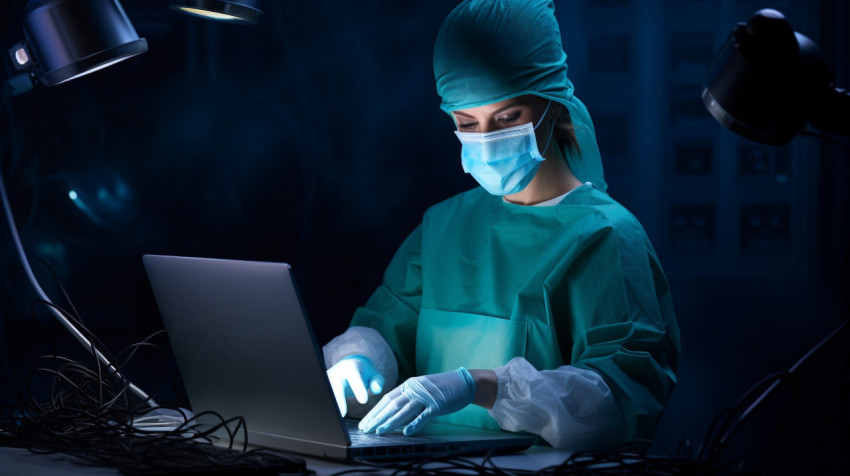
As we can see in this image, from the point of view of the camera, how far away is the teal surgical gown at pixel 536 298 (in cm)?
149

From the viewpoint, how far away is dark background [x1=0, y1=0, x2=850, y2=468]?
2049 mm

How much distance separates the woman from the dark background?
1.14ft

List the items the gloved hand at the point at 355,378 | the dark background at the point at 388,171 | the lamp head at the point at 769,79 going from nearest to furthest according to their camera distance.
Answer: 1. the lamp head at the point at 769,79
2. the gloved hand at the point at 355,378
3. the dark background at the point at 388,171

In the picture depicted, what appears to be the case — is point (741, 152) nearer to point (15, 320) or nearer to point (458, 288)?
point (458, 288)

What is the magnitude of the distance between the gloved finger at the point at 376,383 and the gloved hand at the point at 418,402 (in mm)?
207

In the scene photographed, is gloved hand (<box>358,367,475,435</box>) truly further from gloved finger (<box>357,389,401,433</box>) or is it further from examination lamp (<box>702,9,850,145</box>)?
examination lamp (<box>702,9,850,145</box>)

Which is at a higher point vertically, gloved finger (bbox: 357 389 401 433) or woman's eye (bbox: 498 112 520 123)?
woman's eye (bbox: 498 112 520 123)

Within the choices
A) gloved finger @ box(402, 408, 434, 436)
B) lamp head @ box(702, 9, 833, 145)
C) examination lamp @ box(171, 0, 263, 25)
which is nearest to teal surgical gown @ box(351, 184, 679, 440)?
gloved finger @ box(402, 408, 434, 436)

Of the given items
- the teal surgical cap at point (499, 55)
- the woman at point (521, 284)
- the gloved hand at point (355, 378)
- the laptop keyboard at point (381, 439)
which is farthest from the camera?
the teal surgical cap at point (499, 55)

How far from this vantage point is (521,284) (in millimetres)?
1696

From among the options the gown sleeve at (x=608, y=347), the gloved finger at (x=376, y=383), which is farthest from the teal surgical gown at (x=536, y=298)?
the gloved finger at (x=376, y=383)

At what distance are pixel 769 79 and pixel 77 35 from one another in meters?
1.11

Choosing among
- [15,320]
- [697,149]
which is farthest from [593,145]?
[15,320]

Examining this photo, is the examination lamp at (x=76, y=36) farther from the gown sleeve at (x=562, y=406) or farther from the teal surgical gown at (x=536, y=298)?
the gown sleeve at (x=562, y=406)
